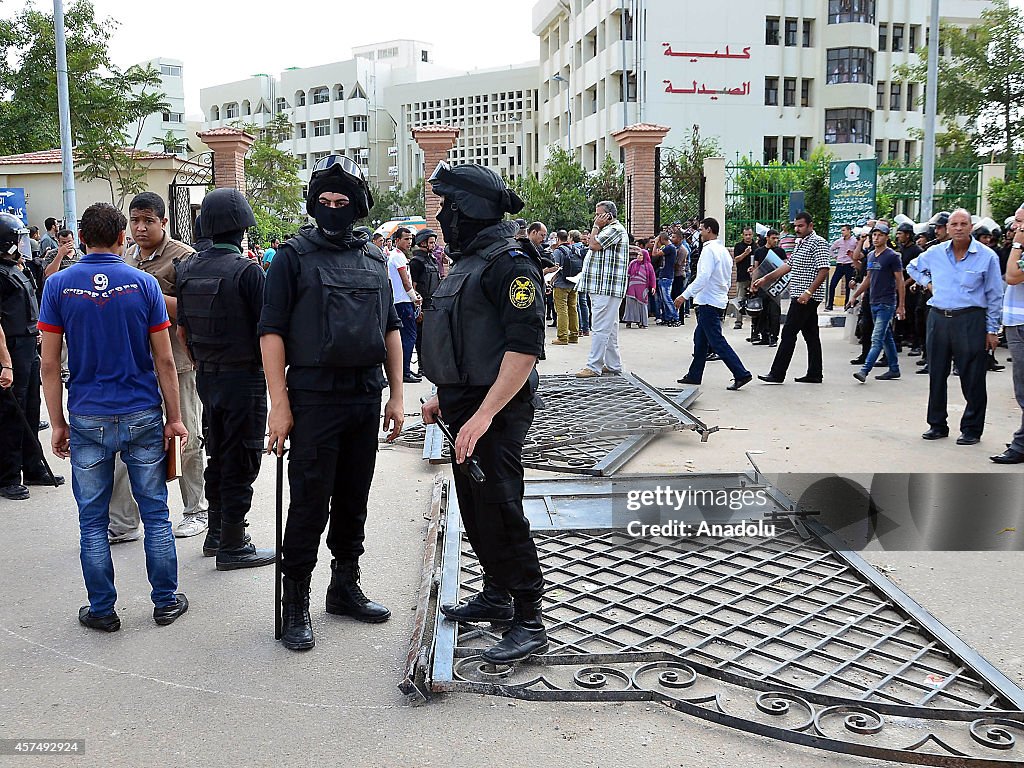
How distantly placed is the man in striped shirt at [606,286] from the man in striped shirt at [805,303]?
178cm

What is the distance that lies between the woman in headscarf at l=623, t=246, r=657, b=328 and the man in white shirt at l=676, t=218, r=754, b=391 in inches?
278

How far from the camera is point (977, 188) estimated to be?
24.6 meters

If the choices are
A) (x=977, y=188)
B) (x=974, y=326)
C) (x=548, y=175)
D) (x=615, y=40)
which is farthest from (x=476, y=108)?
(x=974, y=326)

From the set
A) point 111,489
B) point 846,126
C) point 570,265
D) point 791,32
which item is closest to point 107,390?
point 111,489

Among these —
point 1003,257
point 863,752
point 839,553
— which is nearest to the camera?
point 863,752

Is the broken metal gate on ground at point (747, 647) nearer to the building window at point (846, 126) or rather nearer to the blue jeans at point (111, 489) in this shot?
the blue jeans at point (111, 489)

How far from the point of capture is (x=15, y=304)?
6.86 metres

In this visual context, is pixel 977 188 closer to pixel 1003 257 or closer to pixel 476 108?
pixel 1003 257

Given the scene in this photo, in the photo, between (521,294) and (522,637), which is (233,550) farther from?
(521,294)

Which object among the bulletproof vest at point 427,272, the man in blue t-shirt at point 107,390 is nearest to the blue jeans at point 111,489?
the man in blue t-shirt at point 107,390

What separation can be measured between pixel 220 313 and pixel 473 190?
1.84 m

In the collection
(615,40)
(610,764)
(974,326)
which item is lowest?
(610,764)

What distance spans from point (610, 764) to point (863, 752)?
812 millimetres

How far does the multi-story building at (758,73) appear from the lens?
5066 centimetres
